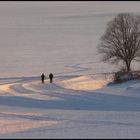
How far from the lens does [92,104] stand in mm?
27016

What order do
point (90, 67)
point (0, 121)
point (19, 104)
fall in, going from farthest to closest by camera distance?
point (90, 67) < point (19, 104) < point (0, 121)

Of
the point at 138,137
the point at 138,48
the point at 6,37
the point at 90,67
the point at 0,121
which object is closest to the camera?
the point at 138,137

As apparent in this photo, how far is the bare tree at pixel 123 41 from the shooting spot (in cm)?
5091

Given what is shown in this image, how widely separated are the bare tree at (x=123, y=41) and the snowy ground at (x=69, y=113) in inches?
522

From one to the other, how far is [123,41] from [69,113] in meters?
30.9

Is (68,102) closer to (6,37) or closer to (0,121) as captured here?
(0,121)

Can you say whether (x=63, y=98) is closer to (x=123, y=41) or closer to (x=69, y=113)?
(x=69, y=113)

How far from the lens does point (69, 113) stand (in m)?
21.7

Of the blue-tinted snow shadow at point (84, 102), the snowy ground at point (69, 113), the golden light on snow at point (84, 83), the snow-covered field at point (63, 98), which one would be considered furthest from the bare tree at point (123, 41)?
the blue-tinted snow shadow at point (84, 102)

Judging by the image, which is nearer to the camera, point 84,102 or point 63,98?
point 84,102

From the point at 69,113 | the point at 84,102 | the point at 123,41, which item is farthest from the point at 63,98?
the point at 123,41

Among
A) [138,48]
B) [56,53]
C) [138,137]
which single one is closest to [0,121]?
[138,137]

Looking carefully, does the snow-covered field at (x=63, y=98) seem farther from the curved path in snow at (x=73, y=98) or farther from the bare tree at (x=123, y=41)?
the bare tree at (x=123, y=41)

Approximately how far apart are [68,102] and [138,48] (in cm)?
2476
